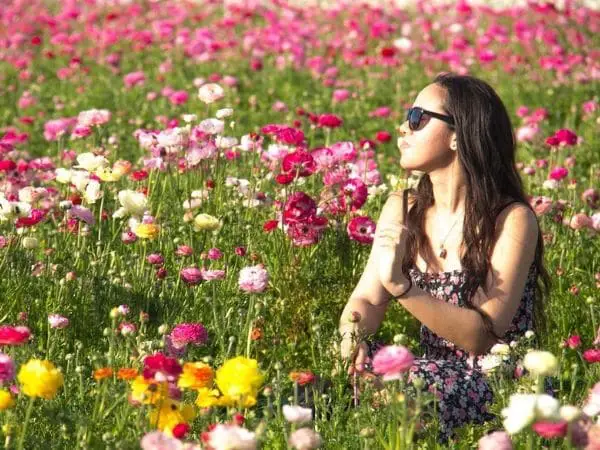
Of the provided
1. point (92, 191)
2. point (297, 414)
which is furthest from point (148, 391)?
point (92, 191)

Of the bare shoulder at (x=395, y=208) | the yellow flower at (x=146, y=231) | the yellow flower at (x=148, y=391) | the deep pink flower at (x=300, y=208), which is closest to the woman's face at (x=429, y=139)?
the bare shoulder at (x=395, y=208)

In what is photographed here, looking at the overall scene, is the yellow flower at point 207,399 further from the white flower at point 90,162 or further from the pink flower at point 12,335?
the white flower at point 90,162

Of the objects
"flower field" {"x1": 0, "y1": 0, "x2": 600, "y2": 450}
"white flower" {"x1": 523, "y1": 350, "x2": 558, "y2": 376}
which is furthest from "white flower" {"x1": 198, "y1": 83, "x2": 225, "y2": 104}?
"white flower" {"x1": 523, "y1": 350, "x2": 558, "y2": 376}

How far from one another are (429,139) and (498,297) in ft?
1.64

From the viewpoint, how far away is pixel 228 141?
4.39 m

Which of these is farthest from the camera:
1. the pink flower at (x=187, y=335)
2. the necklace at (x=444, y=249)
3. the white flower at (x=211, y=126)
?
the white flower at (x=211, y=126)

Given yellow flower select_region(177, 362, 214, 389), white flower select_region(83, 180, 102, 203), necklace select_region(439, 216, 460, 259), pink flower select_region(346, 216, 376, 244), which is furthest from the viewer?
white flower select_region(83, 180, 102, 203)

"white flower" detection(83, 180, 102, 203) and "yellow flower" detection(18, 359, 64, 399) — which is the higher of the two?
"yellow flower" detection(18, 359, 64, 399)

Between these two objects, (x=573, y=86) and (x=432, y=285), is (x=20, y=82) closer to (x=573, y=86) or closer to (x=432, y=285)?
(x=573, y=86)

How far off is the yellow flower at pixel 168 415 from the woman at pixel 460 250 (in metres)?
0.81

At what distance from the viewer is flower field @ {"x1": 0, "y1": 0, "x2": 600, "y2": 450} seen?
2.43 m

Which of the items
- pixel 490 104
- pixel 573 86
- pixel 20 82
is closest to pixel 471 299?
pixel 490 104

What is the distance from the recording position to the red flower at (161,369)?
2309 millimetres

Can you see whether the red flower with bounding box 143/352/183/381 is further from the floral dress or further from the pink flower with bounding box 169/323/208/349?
the floral dress
